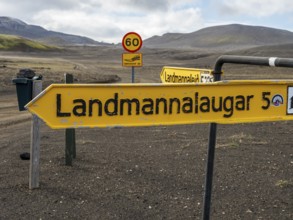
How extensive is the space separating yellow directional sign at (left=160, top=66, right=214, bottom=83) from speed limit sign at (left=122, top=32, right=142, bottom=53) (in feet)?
24.1

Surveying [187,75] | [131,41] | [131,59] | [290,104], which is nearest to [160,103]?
[290,104]

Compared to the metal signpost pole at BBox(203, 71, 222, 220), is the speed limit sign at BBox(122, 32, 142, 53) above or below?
above

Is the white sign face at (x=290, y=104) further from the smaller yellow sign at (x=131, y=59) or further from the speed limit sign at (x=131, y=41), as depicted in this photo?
the smaller yellow sign at (x=131, y=59)

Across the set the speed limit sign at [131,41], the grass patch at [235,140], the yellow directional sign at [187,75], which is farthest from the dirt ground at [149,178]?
the speed limit sign at [131,41]

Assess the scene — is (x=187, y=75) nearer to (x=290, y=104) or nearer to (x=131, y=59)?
(x=290, y=104)

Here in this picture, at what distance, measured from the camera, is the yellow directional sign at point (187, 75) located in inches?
173

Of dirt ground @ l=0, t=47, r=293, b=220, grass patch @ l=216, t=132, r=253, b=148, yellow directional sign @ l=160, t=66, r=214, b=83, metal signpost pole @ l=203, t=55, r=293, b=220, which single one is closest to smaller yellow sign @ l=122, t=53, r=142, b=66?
dirt ground @ l=0, t=47, r=293, b=220

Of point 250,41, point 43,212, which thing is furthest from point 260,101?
point 250,41

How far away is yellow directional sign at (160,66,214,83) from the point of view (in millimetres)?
4386

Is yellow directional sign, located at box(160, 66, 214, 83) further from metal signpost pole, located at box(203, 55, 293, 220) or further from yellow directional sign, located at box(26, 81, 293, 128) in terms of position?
yellow directional sign, located at box(26, 81, 293, 128)

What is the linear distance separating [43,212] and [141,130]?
16.2 ft

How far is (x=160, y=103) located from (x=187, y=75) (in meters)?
1.54

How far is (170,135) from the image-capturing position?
29.1 ft

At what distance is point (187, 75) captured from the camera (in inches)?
188
